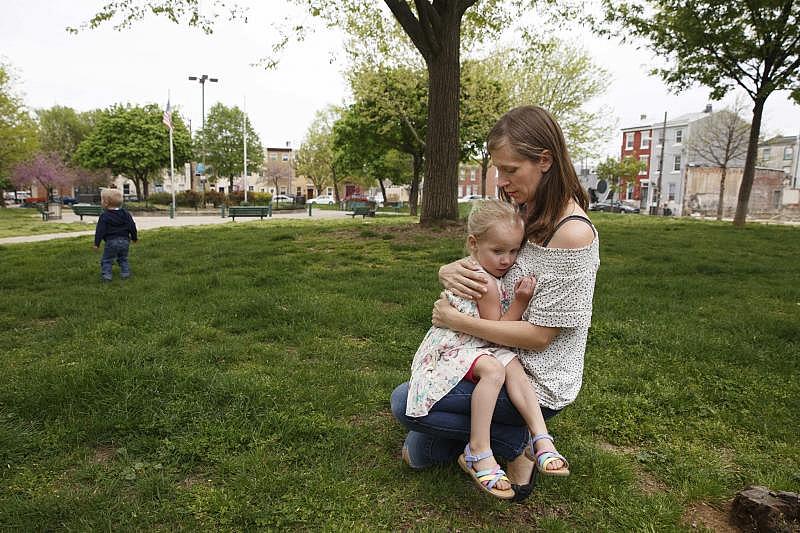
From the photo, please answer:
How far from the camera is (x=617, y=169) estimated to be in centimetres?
5103

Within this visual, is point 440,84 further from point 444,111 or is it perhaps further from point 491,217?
point 491,217

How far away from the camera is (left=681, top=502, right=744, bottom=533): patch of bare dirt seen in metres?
2.38

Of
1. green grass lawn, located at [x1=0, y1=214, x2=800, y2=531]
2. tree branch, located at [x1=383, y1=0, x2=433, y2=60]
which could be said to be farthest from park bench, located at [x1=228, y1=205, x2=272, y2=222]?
green grass lawn, located at [x1=0, y1=214, x2=800, y2=531]

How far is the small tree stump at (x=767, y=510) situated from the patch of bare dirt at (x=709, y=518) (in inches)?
2.0

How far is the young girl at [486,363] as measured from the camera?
231cm

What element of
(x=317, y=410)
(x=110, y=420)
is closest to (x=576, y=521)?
(x=317, y=410)

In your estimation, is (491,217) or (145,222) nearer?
(491,217)

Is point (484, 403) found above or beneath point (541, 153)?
beneath

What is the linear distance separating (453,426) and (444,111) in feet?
30.3

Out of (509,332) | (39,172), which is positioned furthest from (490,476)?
(39,172)

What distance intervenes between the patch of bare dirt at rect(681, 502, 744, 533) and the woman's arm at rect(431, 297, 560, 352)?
110cm

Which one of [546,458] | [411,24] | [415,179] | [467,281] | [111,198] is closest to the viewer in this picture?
[546,458]

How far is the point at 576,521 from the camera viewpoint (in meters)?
2.42

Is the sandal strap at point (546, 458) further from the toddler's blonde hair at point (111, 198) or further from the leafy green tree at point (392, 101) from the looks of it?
the leafy green tree at point (392, 101)
